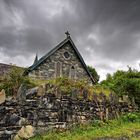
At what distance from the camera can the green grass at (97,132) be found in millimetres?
6941

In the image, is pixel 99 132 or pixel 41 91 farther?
pixel 99 132

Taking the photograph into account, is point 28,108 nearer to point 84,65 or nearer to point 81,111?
point 81,111

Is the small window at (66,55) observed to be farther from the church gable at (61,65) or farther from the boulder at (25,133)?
the boulder at (25,133)

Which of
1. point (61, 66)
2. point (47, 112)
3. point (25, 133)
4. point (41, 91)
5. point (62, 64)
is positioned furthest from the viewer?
point (62, 64)

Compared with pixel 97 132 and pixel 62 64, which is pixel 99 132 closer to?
pixel 97 132

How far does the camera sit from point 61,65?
23688 millimetres

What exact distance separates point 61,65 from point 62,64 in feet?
0.63

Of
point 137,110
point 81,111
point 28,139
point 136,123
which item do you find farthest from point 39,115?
point 137,110

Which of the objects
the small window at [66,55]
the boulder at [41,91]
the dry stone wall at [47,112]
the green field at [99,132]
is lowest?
the green field at [99,132]

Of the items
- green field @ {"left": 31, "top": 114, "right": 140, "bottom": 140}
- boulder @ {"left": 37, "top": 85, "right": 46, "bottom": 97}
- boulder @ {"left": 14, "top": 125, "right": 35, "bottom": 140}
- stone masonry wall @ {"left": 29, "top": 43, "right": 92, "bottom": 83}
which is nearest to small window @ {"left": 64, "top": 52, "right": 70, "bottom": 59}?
stone masonry wall @ {"left": 29, "top": 43, "right": 92, "bottom": 83}

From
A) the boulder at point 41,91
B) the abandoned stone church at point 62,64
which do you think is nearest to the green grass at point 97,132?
the boulder at point 41,91

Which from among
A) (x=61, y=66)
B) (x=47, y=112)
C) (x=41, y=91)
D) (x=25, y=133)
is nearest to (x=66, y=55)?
(x=61, y=66)

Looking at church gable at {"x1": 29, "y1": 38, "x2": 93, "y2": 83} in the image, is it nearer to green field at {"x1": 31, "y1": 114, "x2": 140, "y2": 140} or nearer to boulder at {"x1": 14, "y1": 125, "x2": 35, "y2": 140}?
green field at {"x1": 31, "y1": 114, "x2": 140, "y2": 140}

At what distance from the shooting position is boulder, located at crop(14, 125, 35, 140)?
6505 millimetres
